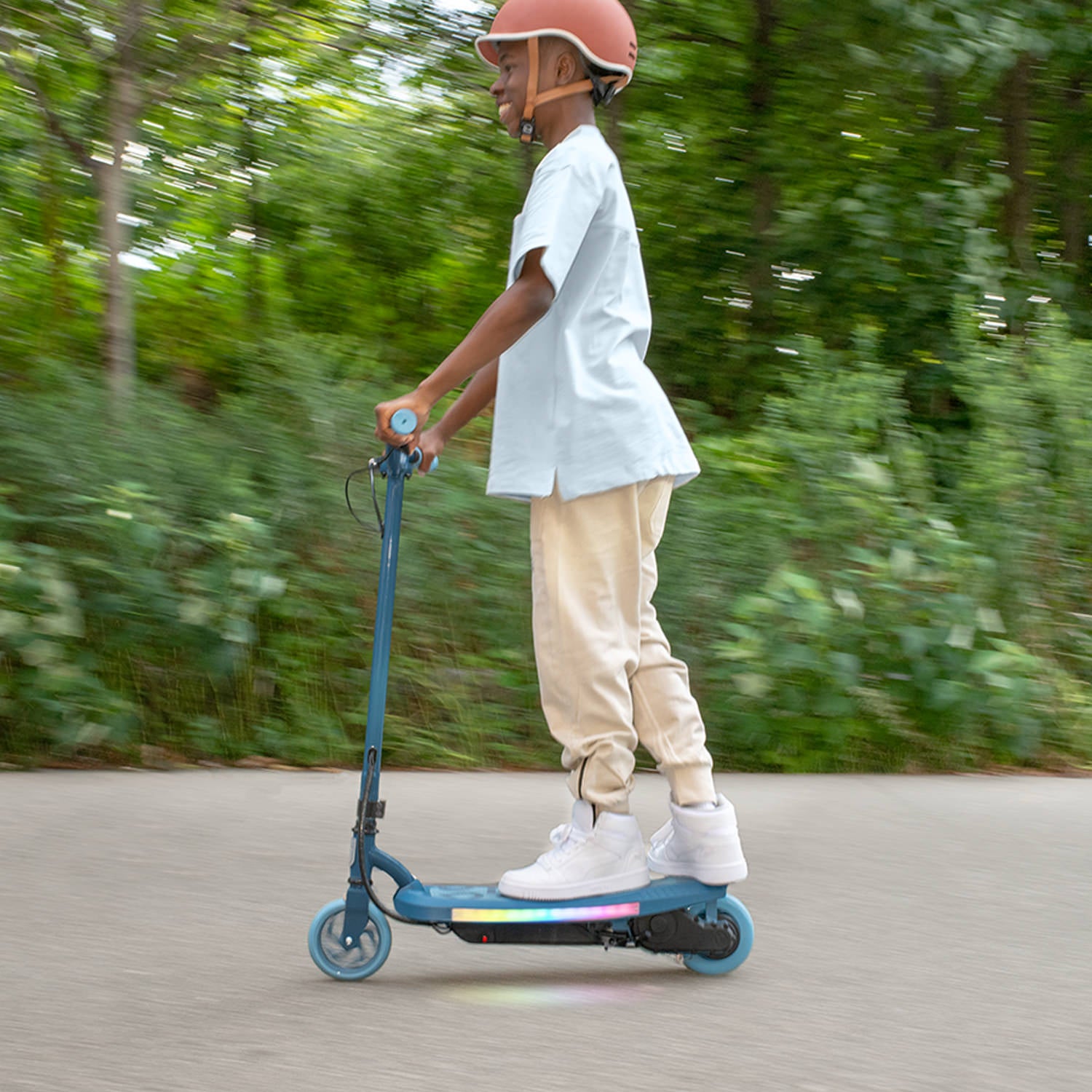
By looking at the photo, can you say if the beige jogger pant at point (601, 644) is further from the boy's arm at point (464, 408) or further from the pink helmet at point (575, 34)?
the pink helmet at point (575, 34)

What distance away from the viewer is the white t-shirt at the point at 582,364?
286 cm

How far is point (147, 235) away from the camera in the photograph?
7.36 m

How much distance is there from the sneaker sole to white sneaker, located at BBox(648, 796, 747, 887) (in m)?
Result: 0.11

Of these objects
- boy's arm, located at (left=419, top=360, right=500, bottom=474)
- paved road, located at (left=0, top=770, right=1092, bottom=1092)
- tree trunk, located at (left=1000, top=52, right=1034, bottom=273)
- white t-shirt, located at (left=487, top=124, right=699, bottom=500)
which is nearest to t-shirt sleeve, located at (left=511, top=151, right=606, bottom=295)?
white t-shirt, located at (left=487, top=124, right=699, bottom=500)

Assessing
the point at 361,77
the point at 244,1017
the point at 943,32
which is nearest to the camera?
the point at 244,1017

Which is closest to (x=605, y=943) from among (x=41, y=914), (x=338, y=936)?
(x=338, y=936)

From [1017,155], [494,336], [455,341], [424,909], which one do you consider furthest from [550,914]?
[1017,155]

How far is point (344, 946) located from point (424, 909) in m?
0.21

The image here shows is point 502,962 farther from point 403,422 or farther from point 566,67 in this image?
point 566,67

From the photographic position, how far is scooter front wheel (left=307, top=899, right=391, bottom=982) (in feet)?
9.67

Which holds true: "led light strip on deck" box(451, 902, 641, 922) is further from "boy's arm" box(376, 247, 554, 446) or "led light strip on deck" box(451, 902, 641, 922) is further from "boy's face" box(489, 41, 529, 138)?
"boy's face" box(489, 41, 529, 138)

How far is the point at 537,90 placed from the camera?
2.96 m

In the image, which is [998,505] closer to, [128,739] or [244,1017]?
[128,739]

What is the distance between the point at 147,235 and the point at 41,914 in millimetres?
4731
